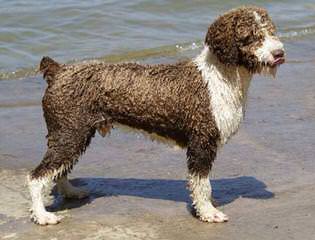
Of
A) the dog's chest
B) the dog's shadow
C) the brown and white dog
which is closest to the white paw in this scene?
the dog's shadow

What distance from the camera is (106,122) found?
240 inches

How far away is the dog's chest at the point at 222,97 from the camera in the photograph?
5.92m

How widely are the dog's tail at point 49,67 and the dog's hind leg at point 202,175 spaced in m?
1.17

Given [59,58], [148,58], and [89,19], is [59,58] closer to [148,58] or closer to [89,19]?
[148,58]

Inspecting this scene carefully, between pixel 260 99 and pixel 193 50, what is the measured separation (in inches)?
136

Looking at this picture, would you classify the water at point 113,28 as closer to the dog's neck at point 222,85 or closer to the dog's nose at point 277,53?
the dog's neck at point 222,85

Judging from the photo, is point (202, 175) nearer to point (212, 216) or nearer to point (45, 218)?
point (212, 216)

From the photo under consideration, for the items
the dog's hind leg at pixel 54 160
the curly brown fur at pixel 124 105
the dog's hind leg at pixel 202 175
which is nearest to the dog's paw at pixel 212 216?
the dog's hind leg at pixel 202 175

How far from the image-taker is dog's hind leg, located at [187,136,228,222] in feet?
19.7

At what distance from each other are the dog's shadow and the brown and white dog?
43 cm

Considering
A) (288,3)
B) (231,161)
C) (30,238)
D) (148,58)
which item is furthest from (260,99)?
(288,3)

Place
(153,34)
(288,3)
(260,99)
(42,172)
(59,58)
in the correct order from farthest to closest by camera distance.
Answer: (288,3), (153,34), (59,58), (260,99), (42,172)

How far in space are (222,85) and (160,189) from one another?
4.03ft

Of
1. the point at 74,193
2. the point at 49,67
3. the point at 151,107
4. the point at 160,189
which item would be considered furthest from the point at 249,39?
the point at 74,193
